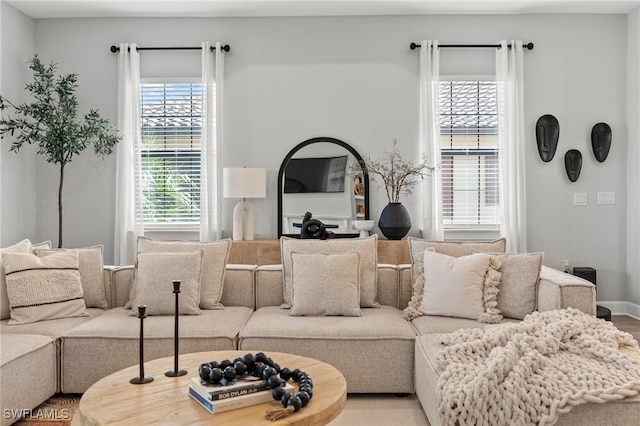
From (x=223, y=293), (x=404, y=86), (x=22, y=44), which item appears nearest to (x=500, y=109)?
(x=404, y=86)

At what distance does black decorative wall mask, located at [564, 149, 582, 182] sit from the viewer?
521cm

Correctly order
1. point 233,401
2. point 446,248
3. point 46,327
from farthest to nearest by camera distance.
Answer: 1. point 446,248
2. point 46,327
3. point 233,401

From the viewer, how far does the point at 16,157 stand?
4984mm

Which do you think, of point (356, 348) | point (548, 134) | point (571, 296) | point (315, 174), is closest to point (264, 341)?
point (356, 348)

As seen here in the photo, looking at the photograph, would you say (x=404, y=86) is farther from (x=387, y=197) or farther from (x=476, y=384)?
(x=476, y=384)

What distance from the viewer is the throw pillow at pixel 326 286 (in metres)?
3.30

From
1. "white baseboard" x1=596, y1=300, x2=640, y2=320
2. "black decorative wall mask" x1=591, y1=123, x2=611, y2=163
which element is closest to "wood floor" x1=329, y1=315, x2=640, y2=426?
"white baseboard" x1=596, y1=300, x2=640, y2=320

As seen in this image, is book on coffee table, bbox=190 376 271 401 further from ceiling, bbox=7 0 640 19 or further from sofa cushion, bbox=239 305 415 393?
ceiling, bbox=7 0 640 19

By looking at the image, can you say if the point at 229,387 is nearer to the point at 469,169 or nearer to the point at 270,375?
the point at 270,375

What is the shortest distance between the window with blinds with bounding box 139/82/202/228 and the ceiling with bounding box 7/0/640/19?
72 centimetres

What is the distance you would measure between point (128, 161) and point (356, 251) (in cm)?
274

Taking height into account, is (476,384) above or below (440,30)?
below

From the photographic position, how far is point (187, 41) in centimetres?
530

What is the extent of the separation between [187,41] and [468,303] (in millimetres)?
3691
